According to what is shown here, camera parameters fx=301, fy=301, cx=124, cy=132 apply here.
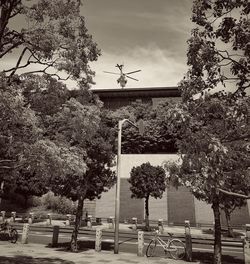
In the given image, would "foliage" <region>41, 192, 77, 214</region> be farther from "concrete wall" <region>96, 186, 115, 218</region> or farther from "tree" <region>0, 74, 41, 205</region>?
"tree" <region>0, 74, 41, 205</region>

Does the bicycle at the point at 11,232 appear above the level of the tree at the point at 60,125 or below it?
below

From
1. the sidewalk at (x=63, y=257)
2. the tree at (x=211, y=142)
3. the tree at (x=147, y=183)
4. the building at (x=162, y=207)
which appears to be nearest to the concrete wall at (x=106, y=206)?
the building at (x=162, y=207)

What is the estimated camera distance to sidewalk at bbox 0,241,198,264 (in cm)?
1331

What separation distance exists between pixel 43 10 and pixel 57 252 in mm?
12064

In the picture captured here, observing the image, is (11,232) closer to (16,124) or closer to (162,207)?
(16,124)

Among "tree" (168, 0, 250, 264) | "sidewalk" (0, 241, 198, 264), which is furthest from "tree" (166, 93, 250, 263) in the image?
"sidewalk" (0, 241, 198, 264)

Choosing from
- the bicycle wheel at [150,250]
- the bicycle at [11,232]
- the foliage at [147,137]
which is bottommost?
the bicycle wheel at [150,250]

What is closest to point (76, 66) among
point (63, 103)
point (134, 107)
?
point (63, 103)

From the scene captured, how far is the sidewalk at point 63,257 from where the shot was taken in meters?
13.3

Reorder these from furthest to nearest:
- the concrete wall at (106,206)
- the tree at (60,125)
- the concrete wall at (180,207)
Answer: the concrete wall at (106,206), the concrete wall at (180,207), the tree at (60,125)

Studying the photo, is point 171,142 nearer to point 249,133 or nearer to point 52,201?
point 52,201

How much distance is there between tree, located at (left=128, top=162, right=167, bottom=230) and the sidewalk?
50.8 ft

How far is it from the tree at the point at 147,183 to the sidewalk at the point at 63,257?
15474mm

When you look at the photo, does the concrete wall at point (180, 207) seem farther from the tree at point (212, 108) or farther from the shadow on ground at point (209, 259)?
the tree at point (212, 108)
